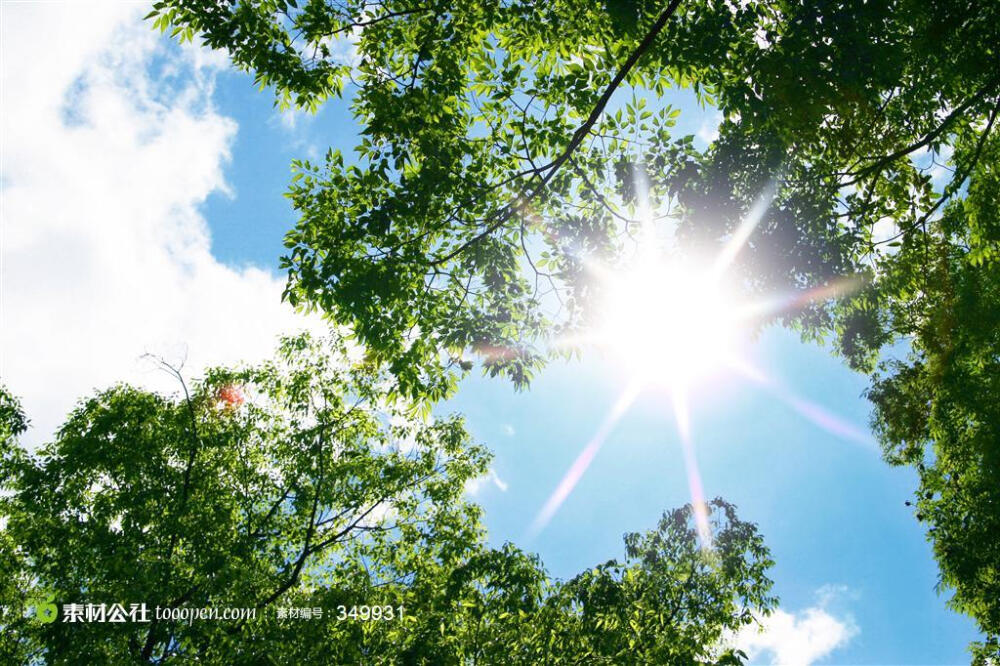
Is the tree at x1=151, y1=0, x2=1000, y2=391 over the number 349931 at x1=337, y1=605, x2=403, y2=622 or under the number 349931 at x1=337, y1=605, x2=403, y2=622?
over

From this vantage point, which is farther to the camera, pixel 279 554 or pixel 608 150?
pixel 279 554

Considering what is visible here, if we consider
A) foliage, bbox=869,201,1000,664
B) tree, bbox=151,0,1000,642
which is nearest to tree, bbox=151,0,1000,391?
tree, bbox=151,0,1000,642

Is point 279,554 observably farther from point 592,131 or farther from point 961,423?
point 961,423

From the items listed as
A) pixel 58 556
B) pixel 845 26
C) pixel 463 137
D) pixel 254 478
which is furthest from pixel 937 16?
pixel 58 556

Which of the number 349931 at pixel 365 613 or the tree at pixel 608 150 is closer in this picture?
the tree at pixel 608 150

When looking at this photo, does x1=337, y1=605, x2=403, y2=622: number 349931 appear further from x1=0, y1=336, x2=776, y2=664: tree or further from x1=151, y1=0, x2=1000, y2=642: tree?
x1=151, y1=0, x2=1000, y2=642: tree

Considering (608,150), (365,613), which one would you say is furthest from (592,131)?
(365,613)

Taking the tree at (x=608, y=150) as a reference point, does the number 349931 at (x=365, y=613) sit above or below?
below

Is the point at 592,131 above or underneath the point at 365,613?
above

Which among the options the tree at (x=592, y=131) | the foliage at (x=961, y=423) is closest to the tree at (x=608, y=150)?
the tree at (x=592, y=131)

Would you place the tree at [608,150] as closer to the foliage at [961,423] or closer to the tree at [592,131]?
the tree at [592,131]

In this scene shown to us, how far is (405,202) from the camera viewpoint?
7453mm

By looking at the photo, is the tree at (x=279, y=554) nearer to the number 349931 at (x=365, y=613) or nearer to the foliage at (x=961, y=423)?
the number 349931 at (x=365, y=613)

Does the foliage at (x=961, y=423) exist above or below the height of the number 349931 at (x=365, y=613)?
above
